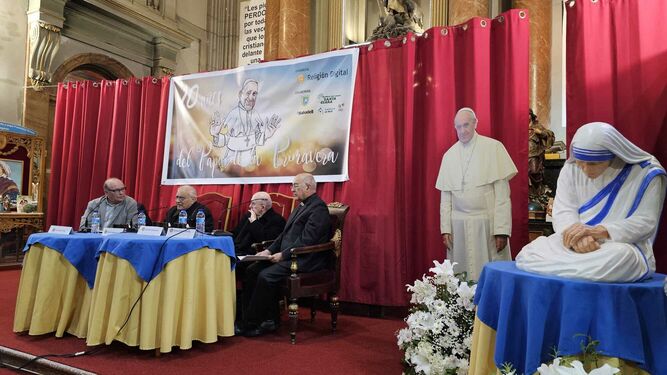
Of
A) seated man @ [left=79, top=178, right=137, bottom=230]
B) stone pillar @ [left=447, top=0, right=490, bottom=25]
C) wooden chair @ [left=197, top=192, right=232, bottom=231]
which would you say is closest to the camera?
seated man @ [left=79, top=178, right=137, bottom=230]

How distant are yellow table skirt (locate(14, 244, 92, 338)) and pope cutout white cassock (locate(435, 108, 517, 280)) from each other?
7.74 feet

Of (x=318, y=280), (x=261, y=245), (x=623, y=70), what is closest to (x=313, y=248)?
(x=318, y=280)

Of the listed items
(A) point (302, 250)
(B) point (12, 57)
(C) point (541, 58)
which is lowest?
(A) point (302, 250)

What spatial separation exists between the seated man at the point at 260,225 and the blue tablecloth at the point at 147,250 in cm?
116

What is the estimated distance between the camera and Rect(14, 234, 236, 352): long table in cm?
265

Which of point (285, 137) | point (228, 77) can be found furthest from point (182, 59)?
point (285, 137)

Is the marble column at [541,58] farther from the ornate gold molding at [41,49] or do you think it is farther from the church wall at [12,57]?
the church wall at [12,57]

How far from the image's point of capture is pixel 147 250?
2650 mm

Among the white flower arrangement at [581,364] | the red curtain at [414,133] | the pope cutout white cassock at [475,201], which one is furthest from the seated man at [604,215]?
the red curtain at [414,133]

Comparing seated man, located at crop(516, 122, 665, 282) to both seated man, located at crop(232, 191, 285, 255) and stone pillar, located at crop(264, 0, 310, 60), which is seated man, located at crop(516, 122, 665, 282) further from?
stone pillar, located at crop(264, 0, 310, 60)

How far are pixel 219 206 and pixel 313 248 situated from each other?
73.8 inches

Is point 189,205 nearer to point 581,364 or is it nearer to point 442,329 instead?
point 442,329

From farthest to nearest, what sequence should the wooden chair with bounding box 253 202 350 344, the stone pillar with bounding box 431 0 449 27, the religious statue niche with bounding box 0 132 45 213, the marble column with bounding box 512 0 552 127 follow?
the stone pillar with bounding box 431 0 449 27
the marble column with bounding box 512 0 552 127
the religious statue niche with bounding box 0 132 45 213
the wooden chair with bounding box 253 202 350 344

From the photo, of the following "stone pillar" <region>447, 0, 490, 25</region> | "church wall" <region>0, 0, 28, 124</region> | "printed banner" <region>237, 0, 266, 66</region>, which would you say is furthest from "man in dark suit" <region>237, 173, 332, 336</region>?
"printed banner" <region>237, 0, 266, 66</region>
